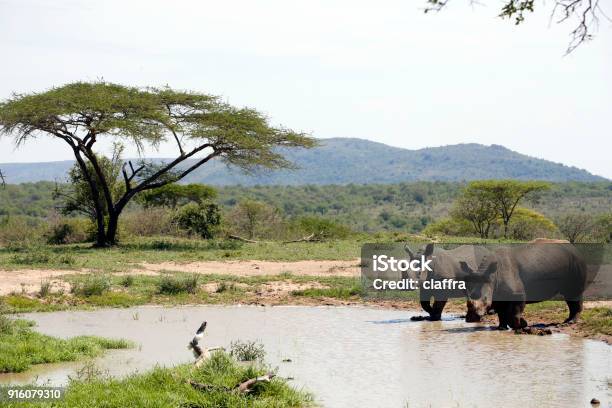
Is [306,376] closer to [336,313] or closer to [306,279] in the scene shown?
[336,313]

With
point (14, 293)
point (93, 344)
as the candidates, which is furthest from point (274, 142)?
point (93, 344)

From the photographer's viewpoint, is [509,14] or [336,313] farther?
[336,313]

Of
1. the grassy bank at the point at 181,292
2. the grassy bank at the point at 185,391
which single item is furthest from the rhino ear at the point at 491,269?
the grassy bank at the point at 185,391

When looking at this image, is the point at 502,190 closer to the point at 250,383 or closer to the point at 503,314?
the point at 503,314

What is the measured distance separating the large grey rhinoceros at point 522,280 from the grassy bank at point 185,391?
218 inches

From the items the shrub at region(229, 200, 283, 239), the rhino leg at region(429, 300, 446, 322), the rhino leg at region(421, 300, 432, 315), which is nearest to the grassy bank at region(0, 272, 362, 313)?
the rhino leg at region(421, 300, 432, 315)

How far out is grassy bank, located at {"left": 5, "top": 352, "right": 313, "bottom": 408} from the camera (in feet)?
29.5

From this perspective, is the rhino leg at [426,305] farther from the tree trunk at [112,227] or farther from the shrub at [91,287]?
the tree trunk at [112,227]

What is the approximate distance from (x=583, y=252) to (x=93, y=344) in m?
8.75

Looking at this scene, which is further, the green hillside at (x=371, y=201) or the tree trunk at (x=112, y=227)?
the green hillside at (x=371, y=201)

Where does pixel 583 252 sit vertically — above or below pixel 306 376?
above

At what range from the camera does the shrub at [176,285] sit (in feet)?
65.0

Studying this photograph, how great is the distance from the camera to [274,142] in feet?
118

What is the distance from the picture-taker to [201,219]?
132 feet
